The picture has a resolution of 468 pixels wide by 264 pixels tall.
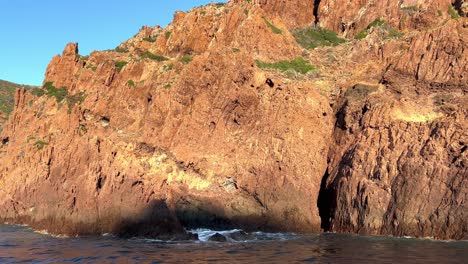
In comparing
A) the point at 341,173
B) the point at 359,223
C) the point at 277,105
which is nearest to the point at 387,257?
the point at 359,223

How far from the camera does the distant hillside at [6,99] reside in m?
95.7

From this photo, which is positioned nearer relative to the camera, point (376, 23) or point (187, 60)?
point (187, 60)

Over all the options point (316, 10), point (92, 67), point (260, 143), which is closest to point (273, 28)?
point (260, 143)

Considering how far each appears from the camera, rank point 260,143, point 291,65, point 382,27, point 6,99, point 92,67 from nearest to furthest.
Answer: point 260,143 < point 291,65 < point 382,27 < point 92,67 < point 6,99

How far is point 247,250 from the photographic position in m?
21.8

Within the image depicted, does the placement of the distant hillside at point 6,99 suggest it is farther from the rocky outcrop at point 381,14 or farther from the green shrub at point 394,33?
the green shrub at point 394,33

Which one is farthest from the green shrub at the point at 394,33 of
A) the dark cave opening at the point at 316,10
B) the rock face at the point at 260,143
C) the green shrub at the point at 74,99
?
the green shrub at the point at 74,99

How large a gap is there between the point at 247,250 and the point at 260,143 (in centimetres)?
1324

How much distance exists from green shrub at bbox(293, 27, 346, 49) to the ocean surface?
76.9 ft

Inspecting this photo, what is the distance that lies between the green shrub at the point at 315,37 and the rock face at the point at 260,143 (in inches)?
102

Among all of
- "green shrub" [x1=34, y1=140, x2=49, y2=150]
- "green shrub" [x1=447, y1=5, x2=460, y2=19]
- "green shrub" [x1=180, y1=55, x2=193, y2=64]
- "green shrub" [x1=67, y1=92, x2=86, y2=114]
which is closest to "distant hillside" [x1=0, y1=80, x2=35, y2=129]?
"green shrub" [x1=34, y1=140, x2=49, y2=150]

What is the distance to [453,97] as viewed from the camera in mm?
31047

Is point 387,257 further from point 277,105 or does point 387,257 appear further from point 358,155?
point 277,105

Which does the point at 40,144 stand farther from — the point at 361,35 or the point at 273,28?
the point at 361,35
